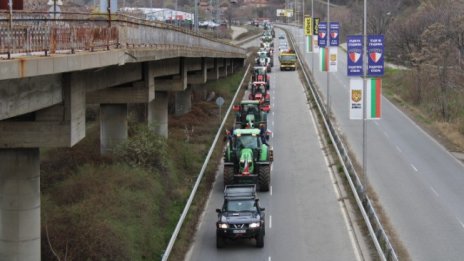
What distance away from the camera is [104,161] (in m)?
29.2

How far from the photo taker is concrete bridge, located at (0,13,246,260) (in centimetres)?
1412

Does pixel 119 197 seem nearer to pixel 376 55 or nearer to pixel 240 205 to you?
pixel 240 205

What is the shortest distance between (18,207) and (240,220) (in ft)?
24.6

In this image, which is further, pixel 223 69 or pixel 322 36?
pixel 223 69

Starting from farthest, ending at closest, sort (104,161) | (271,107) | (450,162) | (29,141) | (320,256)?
(271,107), (450,162), (104,161), (320,256), (29,141)

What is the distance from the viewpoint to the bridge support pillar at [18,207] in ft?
63.1

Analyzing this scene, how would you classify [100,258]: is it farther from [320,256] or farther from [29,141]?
[320,256]

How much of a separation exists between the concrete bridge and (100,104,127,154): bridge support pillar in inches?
93.8

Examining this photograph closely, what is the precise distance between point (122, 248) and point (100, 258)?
90 cm

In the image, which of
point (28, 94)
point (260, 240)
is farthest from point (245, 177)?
point (28, 94)

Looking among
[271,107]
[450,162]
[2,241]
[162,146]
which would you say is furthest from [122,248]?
[271,107]

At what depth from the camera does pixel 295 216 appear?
91.7ft

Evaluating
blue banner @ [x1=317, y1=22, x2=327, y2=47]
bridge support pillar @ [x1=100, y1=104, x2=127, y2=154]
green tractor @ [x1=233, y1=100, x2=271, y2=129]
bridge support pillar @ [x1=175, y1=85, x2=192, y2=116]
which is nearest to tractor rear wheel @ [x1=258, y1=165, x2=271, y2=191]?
bridge support pillar @ [x1=100, y1=104, x2=127, y2=154]

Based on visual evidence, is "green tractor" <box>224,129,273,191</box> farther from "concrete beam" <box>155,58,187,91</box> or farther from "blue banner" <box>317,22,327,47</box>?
"blue banner" <box>317,22,327,47</box>
